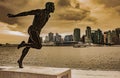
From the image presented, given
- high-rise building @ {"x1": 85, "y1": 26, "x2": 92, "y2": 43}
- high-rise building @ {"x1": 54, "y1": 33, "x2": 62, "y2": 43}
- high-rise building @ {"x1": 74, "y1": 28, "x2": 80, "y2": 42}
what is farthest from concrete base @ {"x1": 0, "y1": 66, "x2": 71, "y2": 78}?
high-rise building @ {"x1": 54, "y1": 33, "x2": 62, "y2": 43}

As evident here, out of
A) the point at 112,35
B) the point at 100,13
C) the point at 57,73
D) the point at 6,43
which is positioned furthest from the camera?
the point at 6,43

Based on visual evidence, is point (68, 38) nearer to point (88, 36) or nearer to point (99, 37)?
point (88, 36)

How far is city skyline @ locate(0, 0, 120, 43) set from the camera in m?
4.97

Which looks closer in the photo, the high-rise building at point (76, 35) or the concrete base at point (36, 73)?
the concrete base at point (36, 73)

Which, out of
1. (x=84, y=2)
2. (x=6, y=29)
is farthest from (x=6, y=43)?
(x=84, y=2)

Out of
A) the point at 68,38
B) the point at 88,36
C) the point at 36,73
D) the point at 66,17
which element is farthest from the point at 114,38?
the point at 36,73

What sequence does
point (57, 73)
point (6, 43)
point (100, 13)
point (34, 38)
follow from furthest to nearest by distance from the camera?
point (6, 43) → point (100, 13) → point (34, 38) → point (57, 73)

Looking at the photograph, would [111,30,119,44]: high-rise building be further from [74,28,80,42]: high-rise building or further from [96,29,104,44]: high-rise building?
[74,28,80,42]: high-rise building

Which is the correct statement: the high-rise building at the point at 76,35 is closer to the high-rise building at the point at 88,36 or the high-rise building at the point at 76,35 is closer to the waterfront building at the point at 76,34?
the waterfront building at the point at 76,34

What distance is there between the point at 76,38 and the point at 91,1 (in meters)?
1.01

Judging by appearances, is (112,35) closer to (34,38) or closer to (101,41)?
(101,41)

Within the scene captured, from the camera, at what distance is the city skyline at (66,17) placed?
4.97m

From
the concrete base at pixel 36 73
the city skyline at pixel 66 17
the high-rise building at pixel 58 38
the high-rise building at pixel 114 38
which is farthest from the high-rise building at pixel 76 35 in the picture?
the concrete base at pixel 36 73

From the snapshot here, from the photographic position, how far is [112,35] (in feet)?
15.4
